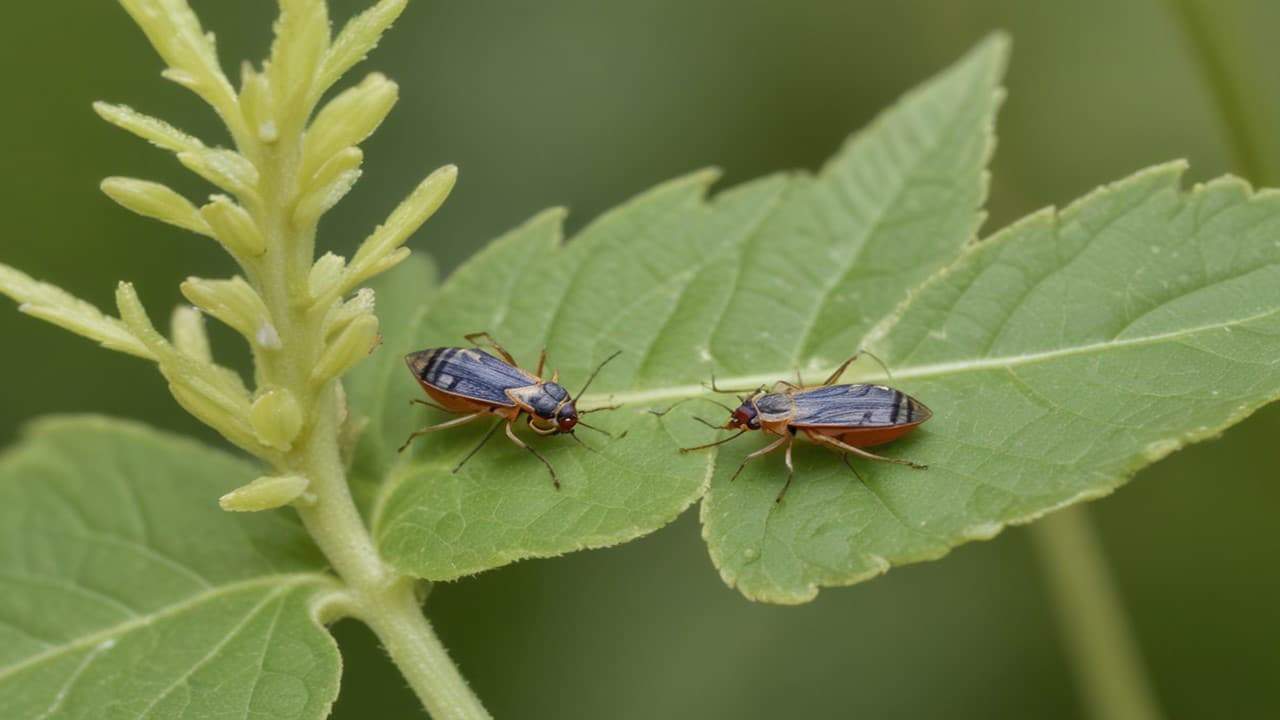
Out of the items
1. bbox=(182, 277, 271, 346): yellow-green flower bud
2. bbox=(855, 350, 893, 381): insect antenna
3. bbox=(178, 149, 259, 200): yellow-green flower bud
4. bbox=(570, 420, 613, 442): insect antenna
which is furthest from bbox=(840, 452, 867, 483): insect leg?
bbox=(178, 149, 259, 200): yellow-green flower bud

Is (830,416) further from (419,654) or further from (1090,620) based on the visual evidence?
(1090,620)

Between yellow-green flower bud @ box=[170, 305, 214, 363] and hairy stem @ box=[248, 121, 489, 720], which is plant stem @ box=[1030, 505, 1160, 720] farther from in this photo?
yellow-green flower bud @ box=[170, 305, 214, 363]

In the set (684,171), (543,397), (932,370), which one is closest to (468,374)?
(543,397)

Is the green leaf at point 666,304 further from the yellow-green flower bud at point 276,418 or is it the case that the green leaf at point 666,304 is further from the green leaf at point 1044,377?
the yellow-green flower bud at point 276,418

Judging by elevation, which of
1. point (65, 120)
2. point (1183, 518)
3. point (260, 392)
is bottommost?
point (1183, 518)

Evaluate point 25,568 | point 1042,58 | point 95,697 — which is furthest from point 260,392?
point 1042,58

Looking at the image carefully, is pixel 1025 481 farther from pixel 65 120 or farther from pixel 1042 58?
pixel 65 120

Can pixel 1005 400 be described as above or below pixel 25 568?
below

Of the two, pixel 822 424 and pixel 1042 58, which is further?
pixel 1042 58
